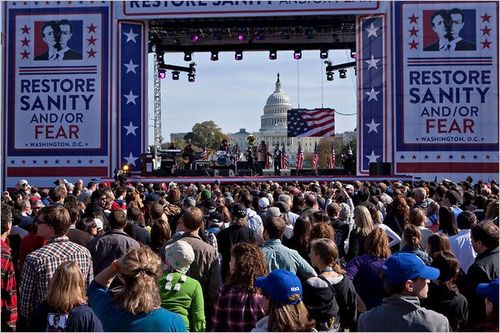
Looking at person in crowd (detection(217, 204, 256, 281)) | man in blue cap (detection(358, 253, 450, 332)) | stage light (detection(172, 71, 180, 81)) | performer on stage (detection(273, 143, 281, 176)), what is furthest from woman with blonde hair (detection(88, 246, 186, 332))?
stage light (detection(172, 71, 180, 81))

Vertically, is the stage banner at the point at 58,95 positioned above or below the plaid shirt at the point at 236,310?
above

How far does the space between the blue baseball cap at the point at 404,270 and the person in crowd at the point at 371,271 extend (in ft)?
4.98

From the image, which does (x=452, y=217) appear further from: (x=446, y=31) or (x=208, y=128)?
(x=208, y=128)

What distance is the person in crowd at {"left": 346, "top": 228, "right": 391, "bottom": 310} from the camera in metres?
5.29

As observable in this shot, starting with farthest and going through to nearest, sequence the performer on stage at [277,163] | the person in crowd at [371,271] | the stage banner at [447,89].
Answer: the performer on stage at [277,163], the stage banner at [447,89], the person in crowd at [371,271]

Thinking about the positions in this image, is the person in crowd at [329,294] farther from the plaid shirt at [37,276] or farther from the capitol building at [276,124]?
the capitol building at [276,124]

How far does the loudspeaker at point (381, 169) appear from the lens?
23.3 meters

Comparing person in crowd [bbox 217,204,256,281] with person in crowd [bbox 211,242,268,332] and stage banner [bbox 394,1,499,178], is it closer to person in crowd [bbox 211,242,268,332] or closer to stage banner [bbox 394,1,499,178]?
person in crowd [bbox 211,242,268,332]

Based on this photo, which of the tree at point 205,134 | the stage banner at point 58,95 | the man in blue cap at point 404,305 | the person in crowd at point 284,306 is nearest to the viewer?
the person in crowd at point 284,306

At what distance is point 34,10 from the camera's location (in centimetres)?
2484

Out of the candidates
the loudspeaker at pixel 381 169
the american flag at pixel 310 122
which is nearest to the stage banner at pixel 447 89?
the loudspeaker at pixel 381 169

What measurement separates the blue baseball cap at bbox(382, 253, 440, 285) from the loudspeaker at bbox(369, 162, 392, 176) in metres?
19.8

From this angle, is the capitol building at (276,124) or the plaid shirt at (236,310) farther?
the capitol building at (276,124)

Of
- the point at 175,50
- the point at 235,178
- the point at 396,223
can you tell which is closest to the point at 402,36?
the point at 235,178
